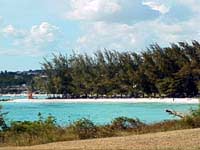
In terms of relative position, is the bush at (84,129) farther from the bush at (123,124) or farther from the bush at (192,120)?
the bush at (192,120)

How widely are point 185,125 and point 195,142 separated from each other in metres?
5.35

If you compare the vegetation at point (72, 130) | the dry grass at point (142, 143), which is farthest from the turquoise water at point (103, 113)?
the dry grass at point (142, 143)

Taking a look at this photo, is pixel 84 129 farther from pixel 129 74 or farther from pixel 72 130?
pixel 129 74

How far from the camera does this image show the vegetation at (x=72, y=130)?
1708 cm

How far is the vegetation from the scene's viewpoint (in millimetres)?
17078

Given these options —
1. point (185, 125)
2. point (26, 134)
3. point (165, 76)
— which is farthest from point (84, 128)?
point (165, 76)

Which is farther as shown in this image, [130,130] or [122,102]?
[122,102]

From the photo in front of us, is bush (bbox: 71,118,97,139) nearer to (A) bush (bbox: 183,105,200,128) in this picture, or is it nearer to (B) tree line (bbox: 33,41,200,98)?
(A) bush (bbox: 183,105,200,128)

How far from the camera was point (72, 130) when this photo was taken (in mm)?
17875

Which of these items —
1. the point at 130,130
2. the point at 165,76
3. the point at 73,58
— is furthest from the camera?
the point at 73,58

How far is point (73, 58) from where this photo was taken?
118188mm

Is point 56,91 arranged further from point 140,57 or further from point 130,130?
point 130,130

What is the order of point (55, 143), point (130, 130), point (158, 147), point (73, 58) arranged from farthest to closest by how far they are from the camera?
point (73, 58) → point (130, 130) → point (55, 143) → point (158, 147)

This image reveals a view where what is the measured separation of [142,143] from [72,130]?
11.6ft
